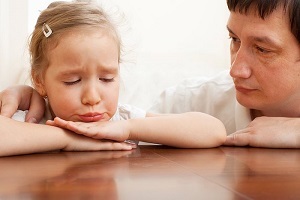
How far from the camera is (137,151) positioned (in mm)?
1251

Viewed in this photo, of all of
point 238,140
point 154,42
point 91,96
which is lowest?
point 238,140

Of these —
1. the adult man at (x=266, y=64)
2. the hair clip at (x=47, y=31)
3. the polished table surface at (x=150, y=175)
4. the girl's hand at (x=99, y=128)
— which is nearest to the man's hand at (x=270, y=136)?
the adult man at (x=266, y=64)

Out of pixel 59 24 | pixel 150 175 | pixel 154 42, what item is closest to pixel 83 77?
pixel 59 24

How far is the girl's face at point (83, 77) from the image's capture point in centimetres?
136

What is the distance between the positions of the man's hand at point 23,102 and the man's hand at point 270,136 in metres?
0.51

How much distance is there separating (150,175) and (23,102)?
0.72 metres

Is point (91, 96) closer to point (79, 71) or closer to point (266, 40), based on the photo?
point (79, 71)

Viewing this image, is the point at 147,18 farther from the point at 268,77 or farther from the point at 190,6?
the point at 268,77

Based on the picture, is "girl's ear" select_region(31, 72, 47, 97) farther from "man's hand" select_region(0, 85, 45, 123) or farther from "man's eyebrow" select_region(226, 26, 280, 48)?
"man's eyebrow" select_region(226, 26, 280, 48)

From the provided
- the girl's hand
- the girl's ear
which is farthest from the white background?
the girl's hand

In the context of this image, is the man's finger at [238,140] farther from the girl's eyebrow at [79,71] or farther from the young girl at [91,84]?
the girl's eyebrow at [79,71]

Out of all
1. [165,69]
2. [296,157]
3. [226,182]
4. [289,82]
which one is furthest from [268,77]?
[165,69]

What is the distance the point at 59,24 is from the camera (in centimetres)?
144

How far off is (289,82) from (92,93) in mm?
531
